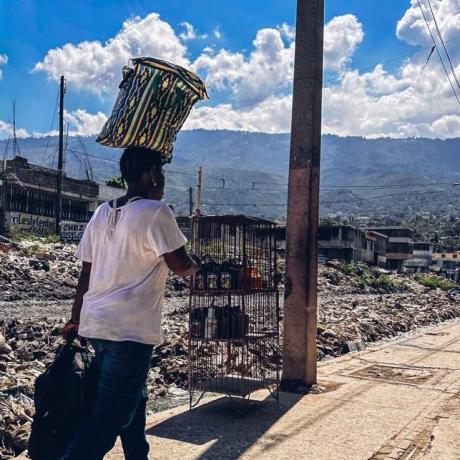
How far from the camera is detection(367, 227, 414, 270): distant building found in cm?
8569

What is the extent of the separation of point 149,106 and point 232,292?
6.77ft

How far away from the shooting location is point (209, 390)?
5.32 metres

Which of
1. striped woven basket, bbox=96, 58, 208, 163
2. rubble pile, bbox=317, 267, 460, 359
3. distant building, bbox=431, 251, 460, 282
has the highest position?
striped woven basket, bbox=96, 58, 208, 163

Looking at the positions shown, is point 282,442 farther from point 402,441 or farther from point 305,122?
point 305,122

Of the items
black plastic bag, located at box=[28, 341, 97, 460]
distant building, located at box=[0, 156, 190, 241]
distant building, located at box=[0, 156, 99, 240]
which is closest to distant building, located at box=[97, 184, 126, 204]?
distant building, located at box=[0, 156, 190, 241]

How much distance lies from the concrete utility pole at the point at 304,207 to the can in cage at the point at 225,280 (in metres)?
1.23

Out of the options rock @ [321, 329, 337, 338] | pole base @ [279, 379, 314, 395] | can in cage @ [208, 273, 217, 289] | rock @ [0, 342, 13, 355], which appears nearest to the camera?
can in cage @ [208, 273, 217, 289]

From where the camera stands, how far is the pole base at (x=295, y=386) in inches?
245

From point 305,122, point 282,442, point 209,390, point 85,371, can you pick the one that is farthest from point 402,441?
point 305,122

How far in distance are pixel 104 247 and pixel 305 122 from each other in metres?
3.78

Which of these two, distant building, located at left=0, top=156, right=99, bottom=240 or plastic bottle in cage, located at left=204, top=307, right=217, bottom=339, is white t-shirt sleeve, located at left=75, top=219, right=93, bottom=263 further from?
distant building, located at left=0, top=156, right=99, bottom=240

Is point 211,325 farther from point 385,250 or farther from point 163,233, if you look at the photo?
point 385,250

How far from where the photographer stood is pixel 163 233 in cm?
291

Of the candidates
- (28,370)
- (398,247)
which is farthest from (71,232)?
(398,247)
